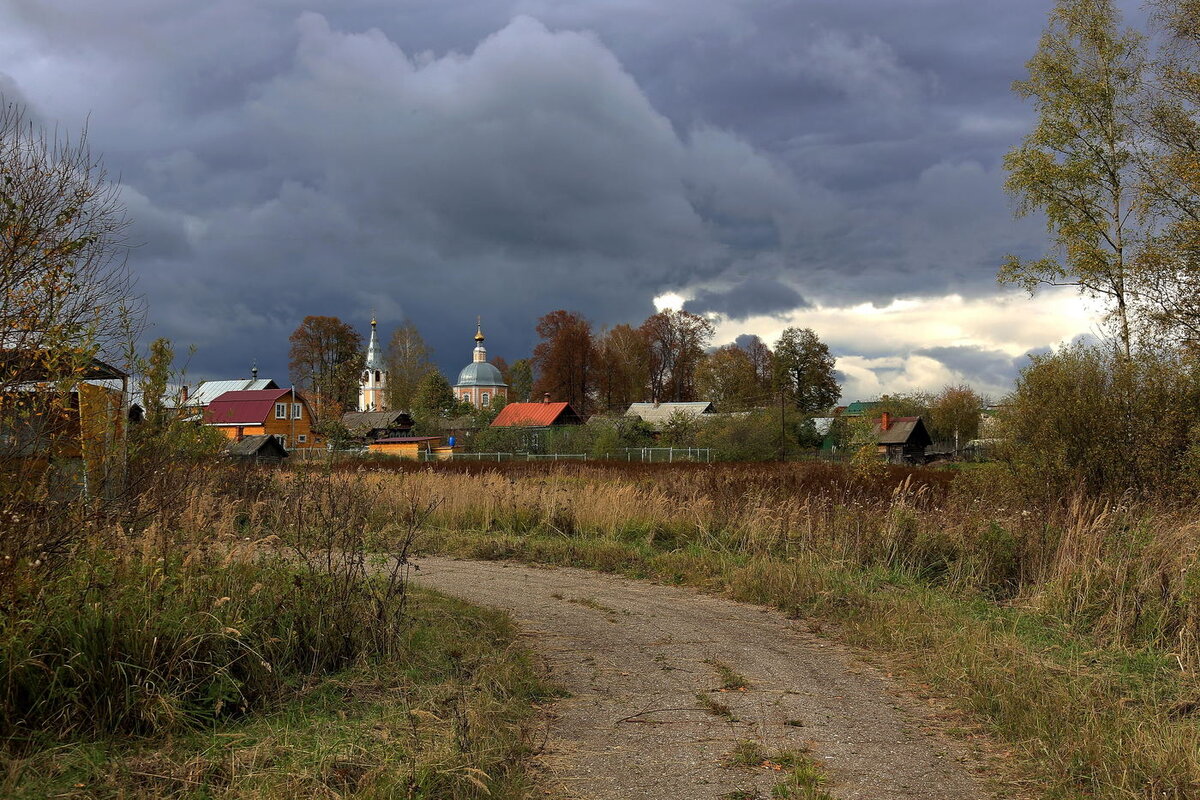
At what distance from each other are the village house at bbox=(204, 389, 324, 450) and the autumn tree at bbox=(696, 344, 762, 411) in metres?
35.4

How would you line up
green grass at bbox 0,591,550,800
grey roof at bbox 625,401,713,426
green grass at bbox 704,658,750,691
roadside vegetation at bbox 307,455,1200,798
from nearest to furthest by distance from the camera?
green grass at bbox 0,591,550,800 < roadside vegetation at bbox 307,455,1200,798 < green grass at bbox 704,658,750,691 < grey roof at bbox 625,401,713,426

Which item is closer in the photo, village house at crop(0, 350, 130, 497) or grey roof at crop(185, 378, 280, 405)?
village house at crop(0, 350, 130, 497)

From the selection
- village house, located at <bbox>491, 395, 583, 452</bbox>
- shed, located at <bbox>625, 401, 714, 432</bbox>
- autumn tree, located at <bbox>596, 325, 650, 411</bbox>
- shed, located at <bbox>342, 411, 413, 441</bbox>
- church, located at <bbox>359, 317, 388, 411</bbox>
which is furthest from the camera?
church, located at <bbox>359, 317, 388, 411</bbox>

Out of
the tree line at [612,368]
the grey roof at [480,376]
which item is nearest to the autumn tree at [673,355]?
the tree line at [612,368]

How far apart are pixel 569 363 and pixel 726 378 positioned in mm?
15139

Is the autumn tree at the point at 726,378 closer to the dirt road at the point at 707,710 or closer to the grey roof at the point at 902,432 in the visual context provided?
the grey roof at the point at 902,432

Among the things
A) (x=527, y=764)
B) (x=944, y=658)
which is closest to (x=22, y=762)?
(x=527, y=764)

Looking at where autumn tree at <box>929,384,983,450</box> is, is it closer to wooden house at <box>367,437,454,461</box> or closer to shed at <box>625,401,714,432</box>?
shed at <box>625,401,714,432</box>

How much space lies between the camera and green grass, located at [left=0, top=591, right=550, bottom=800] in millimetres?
3990

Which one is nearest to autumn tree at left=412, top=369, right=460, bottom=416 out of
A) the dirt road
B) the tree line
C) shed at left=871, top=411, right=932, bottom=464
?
the tree line

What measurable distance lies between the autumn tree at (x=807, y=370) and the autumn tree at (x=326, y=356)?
40.6 metres

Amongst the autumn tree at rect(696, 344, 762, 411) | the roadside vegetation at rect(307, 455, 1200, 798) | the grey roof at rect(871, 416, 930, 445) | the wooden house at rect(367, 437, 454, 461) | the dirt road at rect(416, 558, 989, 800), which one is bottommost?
the dirt road at rect(416, 558, 989, 800)

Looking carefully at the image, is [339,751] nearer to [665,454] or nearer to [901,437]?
[665,454]

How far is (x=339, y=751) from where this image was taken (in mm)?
4363
